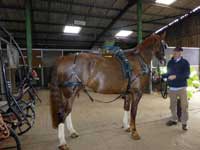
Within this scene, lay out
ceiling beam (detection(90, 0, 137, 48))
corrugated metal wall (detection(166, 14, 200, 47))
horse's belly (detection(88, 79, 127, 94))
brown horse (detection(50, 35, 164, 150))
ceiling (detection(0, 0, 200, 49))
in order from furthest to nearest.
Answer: corrugated metal wall (detection(166, 14, 200, 47))
ceiling beam (detection(90, 0, 137, 48))
ceiling (detection(0, 0, 200, 49))
horse's belly (detection(88, 79, 127, 94))
brown horse (detection(50, 35, 164, 150))

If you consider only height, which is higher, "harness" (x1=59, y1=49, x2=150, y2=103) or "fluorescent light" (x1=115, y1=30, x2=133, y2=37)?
"fluorescent light" (x1=115, y1=30, x2=133, y2=37)

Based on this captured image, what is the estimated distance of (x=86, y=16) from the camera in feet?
22.7

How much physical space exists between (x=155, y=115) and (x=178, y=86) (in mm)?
956

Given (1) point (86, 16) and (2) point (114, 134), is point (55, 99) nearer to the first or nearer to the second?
(2) point (114, 134)

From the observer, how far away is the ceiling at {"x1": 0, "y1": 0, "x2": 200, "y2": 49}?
5.94 metres

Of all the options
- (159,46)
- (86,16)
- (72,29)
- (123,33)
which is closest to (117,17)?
(86,16)

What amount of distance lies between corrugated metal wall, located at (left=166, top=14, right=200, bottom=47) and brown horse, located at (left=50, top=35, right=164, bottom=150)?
22.9ft

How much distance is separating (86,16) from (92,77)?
5.59 meters

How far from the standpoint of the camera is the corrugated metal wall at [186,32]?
7884 mm

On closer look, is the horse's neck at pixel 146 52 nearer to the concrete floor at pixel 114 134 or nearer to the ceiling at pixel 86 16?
the concrete floor at pixel 114 134

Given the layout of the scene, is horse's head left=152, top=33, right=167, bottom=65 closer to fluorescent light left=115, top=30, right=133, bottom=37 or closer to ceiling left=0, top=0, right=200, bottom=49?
ceiling left=0, top=0, right=200, bottom=49

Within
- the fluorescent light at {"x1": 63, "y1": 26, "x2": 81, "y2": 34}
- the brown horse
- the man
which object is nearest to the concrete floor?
the brown horse

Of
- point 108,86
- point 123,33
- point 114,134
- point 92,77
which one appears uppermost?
point 123,33

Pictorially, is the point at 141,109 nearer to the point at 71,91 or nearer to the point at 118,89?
the point at 118,89
